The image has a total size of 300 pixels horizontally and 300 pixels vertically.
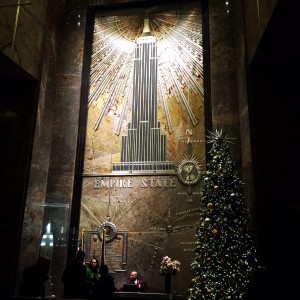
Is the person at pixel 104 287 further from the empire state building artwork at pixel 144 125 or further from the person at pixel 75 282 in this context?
the empire state building artwork at pixel 144 125

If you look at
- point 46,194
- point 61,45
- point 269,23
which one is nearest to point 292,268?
point 269,23

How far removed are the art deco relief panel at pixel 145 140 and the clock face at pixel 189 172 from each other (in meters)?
0.03

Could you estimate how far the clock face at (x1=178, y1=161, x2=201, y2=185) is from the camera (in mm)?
9586

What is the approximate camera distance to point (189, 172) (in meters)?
9.66

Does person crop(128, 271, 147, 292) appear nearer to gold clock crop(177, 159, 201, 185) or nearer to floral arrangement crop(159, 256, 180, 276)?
floral arrangement crop(159, 256, 180, 276)

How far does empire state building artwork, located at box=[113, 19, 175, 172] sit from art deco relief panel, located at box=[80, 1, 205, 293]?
1.1 inches

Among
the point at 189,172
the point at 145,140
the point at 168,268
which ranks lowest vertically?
the point at 168,268

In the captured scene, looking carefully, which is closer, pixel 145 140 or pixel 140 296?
pixel 140 296

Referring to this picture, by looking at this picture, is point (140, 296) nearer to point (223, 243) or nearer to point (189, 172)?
point (223, 243)

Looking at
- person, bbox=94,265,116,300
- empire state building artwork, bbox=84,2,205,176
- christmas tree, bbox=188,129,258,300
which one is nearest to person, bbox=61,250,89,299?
person, bbox=94,265,116,300

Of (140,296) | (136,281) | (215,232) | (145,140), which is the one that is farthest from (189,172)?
(140,296)

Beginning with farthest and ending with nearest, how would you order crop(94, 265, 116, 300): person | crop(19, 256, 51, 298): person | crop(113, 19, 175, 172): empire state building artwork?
crop(113, 19, 175, 172): empire state building artwork → crop(19, 256, 51, 298): person → crop(94, 265, 116, 300): person

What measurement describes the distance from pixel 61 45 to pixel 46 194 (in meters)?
4.54

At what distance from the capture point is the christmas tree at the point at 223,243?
22.6ft
